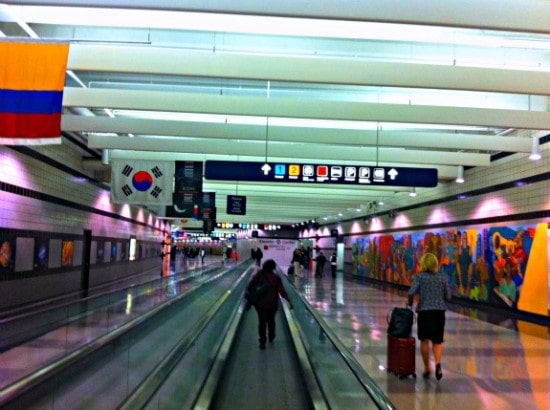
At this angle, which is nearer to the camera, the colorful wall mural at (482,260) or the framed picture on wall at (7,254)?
the framed picture on wall at (7,254)

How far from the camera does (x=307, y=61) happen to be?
982 centimetres

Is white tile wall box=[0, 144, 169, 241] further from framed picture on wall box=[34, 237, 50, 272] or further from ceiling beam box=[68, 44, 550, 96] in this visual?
ceiling beam box=[68, 44, 550, 96]

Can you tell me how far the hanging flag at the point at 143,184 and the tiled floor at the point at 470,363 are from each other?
19.7 ft

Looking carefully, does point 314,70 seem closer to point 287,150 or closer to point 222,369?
point 222,369

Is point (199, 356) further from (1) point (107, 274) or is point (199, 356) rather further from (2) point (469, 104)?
(1) point (107, 274)

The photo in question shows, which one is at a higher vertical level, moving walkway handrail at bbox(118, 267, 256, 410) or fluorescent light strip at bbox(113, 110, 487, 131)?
fluorescent light strip at bbox(113, 110, 487, 131)

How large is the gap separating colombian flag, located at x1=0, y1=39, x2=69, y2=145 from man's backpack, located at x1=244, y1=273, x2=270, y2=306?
490 centimetres

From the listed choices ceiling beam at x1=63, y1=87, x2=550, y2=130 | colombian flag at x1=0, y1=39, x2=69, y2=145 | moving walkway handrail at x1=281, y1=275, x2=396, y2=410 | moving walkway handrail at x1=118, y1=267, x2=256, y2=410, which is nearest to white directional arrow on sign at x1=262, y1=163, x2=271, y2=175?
ceiling beam at x1=63, y1=87, x2=550, y2=130

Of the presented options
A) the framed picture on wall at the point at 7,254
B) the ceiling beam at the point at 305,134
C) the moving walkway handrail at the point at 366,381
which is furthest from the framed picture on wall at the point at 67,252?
the moving walkway handrail at the point at 366,381

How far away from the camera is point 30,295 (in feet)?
48.4

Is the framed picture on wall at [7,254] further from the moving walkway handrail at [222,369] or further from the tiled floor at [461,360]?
the moving walkway handrail at [222,369]

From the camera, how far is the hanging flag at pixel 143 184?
53.7ft

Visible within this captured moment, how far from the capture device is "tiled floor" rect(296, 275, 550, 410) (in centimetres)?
647

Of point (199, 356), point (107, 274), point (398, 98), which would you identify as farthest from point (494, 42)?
point (107, 274)
